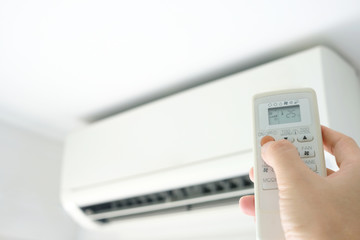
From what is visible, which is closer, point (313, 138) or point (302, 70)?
point (313, 138)

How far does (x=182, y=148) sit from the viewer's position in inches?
42.4

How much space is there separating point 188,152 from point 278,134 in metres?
0.47

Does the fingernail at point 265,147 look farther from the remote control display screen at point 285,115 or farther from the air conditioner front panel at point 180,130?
the air conditioner front panel at point 180,130

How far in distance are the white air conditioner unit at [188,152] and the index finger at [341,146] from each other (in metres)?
0.25

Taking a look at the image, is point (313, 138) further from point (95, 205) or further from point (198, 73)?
point (95, 205)

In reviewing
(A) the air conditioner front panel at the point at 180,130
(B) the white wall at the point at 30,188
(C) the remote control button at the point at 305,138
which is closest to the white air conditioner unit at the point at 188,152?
(A) the air conditioner front panel at the point at 180,130

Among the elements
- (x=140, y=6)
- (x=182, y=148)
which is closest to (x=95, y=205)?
(x=182, y=148)

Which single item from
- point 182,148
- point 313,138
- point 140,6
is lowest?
point 313,138

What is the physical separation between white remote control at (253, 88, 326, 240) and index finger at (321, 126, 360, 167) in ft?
0.09

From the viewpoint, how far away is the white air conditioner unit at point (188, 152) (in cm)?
95

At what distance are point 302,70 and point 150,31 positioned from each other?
0.32m

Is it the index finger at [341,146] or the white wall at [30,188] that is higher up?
the white wall at [30,188]

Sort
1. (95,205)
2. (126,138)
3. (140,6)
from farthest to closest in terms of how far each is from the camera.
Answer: (95,205)
(126,138)
(140,6)

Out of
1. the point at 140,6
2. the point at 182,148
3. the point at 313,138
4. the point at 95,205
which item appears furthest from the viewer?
the point at 95,205
